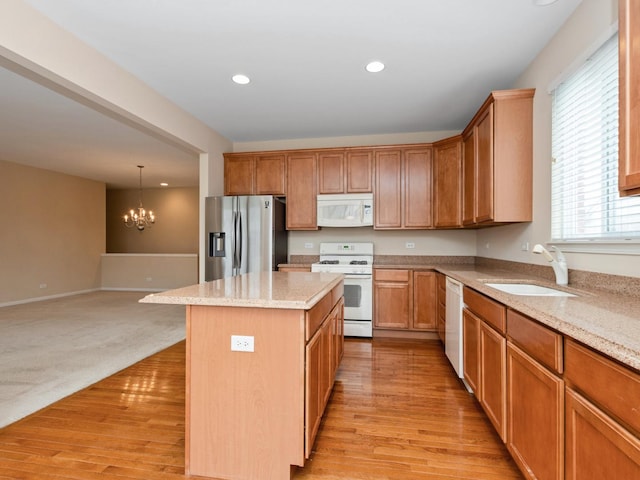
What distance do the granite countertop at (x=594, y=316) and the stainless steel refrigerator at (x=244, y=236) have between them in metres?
2.70

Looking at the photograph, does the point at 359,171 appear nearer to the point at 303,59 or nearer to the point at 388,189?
the point at 388,189

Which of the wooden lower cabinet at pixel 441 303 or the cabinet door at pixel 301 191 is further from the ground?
the cabinet door at pixel 301 191

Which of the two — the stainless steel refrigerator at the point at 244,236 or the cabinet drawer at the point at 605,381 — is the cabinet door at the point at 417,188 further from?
the cabinet drawer at the point at 605,381

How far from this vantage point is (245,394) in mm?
1658

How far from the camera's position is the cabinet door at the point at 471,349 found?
2.25 meters

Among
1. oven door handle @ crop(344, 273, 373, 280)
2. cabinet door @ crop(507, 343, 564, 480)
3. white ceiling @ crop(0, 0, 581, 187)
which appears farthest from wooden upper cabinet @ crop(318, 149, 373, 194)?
cabinet door @ crop(507, 343, 564, 480)

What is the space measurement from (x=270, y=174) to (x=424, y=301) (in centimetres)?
262

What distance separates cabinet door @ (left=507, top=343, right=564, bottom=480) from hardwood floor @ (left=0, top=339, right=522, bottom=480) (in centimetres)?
29

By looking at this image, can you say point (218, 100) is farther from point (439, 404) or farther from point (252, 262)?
point (439, 404)

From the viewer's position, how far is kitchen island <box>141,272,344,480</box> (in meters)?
1.62

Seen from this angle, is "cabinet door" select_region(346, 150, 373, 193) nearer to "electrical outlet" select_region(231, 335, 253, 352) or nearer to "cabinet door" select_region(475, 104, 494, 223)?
"cabinet door" select_region(475, 104, 494, 223)

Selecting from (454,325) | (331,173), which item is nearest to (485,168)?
(454,325)

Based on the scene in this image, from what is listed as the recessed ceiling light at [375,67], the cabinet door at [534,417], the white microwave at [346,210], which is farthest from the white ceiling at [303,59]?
the cabinet door at [534,417]

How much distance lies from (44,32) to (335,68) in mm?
2053
